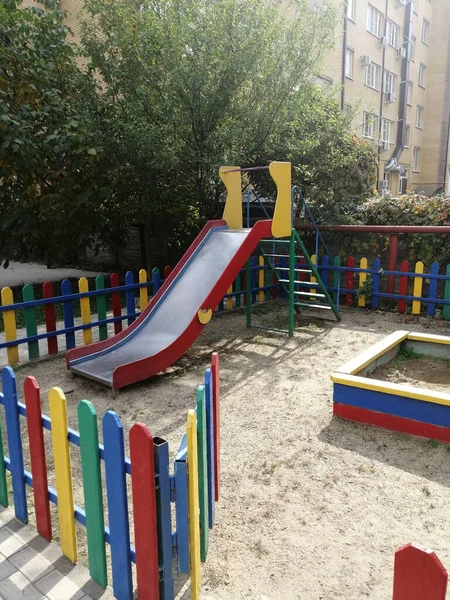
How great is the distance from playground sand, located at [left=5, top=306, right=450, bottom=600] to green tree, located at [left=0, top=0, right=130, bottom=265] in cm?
361

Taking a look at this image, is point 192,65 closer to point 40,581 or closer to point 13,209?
point 13,209

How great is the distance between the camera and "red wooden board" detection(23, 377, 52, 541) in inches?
95.8

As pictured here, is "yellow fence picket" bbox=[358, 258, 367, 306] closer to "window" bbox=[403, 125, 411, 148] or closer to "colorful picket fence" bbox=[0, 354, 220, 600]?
"colorful picket fence" bbox=[0, 354, 220, 600]

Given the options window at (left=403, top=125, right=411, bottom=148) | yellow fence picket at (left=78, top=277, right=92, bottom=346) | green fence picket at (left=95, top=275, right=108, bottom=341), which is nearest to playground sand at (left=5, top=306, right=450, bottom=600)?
yellow fence picket at (left=78, top=277, right=92, bottom=346)

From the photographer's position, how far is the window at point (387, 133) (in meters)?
27.4

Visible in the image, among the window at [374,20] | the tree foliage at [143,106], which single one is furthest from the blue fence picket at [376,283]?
the window at [374,20]

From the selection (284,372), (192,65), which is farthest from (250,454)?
(192,65)

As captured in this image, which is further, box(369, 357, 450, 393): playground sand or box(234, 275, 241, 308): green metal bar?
box(234, 275, 241, 308): green metal bar

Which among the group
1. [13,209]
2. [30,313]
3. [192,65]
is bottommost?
[30,313]

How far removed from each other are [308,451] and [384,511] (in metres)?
0.80

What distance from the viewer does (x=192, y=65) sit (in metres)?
7.46

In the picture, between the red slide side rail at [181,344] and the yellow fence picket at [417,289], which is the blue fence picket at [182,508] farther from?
the yellow fence picket at [417,289]

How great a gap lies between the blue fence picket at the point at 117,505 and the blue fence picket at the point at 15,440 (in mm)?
800

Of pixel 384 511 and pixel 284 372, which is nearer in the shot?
pixel 384 511
